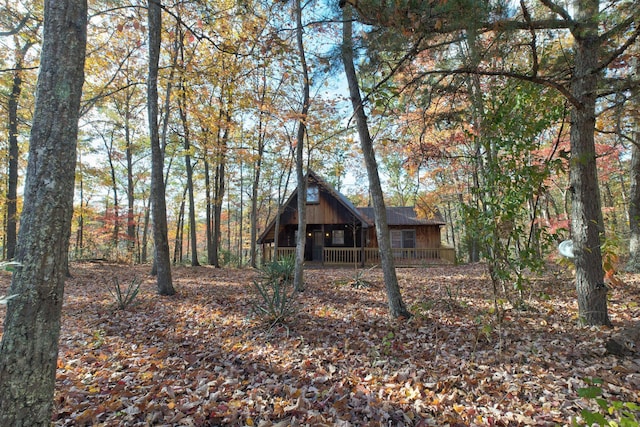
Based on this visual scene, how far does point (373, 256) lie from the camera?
1653cm

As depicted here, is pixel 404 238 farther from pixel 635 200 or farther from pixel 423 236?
pixel 635 200

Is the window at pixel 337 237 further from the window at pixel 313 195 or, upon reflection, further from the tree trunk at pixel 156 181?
the tree trunk at pixel 156 181

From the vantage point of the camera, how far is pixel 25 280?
1.97 meters

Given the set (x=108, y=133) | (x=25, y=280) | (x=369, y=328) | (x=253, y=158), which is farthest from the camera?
(x=108, y=133)

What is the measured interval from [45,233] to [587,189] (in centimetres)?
609

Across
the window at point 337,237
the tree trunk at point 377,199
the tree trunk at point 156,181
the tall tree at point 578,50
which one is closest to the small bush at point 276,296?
the tree trunk at point 377,199

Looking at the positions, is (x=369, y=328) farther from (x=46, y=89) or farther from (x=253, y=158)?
(x=253, y=158)

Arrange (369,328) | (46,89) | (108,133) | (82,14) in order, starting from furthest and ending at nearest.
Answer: (108,133), (369,328), (82,14), (46,89)

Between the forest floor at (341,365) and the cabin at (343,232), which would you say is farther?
the cabin at (343,232)

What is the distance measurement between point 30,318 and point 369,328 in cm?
421

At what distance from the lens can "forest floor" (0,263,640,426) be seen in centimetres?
268

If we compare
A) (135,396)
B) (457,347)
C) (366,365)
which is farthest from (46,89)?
(457,347)

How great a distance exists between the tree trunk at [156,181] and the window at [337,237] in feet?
38.5

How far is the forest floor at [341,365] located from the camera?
2.68 m
